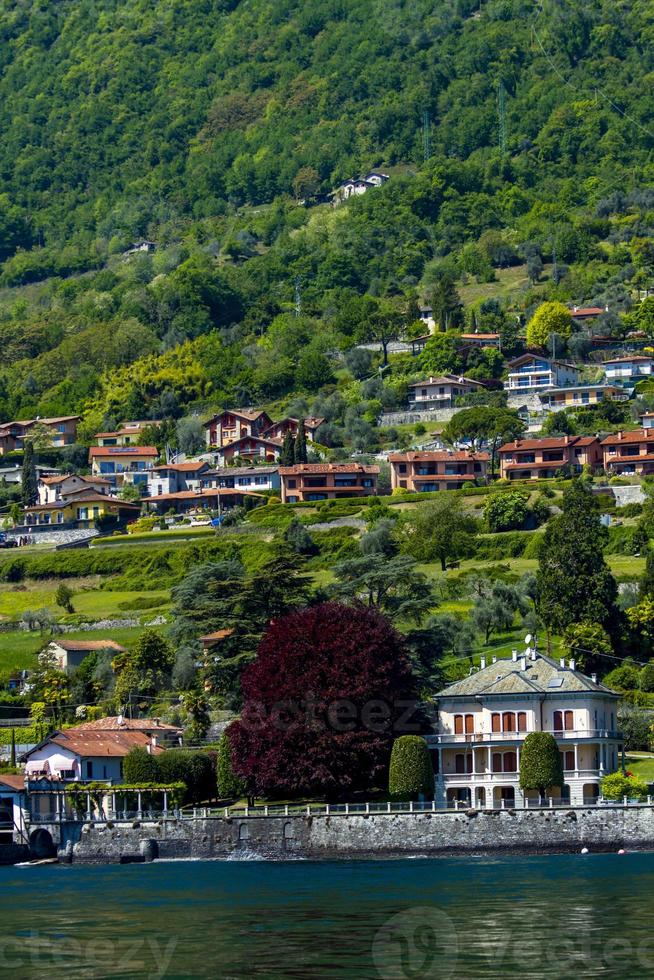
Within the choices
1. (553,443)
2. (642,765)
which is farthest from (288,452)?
(642,765)

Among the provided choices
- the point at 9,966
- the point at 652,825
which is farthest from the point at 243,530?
the point at 9,966

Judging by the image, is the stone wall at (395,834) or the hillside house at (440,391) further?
the hillside house at (440,391)

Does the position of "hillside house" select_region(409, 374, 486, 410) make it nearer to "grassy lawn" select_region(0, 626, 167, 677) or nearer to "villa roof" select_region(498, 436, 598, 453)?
"villa roof" select_region(498, 436, 598, 453)

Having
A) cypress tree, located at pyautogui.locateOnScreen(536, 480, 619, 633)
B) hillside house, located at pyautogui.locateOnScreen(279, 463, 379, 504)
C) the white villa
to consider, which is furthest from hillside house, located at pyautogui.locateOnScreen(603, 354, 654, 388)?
the white villa

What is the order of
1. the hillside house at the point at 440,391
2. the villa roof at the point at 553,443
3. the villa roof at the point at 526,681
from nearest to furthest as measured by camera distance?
the villa roof at the point at 526,681, the villa roof at the point at 553,443, the hillside house at the point at 440,391

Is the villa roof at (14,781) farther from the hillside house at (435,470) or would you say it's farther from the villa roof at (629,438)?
the villa roof at (629,438)

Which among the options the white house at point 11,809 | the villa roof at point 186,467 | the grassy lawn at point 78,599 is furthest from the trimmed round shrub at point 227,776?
the villa roof at point 186,467

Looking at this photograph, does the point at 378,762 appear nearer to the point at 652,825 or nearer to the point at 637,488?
the point at 652,825
